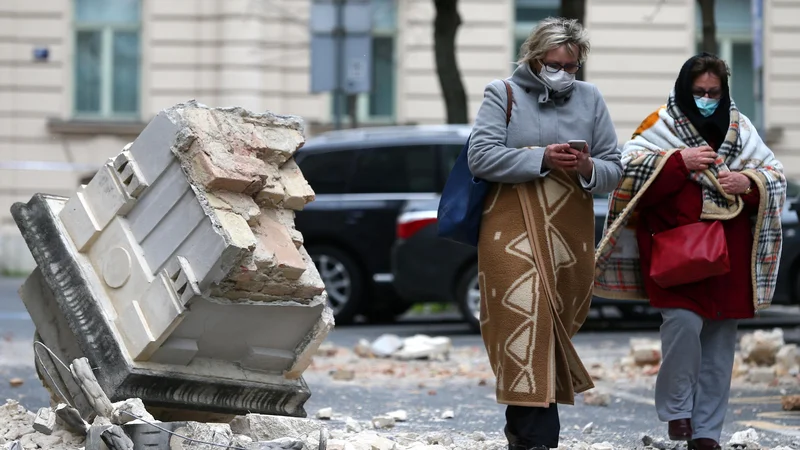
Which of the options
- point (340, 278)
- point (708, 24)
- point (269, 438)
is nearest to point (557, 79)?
point (269, 438)

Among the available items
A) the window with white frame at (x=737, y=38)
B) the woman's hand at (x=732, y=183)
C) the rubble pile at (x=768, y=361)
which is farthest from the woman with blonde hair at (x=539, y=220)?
the window with white frame at (x=737, y=38)

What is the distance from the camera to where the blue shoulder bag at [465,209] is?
18.0 ft

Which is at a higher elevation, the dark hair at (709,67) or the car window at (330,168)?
the dark hair at (709,67)

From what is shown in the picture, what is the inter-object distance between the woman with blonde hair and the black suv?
8193mm

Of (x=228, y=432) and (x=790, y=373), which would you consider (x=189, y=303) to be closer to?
(x=228, y=432)

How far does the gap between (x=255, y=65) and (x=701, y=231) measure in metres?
16.2

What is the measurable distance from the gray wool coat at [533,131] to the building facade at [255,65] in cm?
1612

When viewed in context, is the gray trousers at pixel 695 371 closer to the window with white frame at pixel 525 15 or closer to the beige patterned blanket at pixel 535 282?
the beige patterned blanket at pixel 535 282

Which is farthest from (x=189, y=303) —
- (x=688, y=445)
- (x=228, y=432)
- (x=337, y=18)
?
(x=337, y=18)

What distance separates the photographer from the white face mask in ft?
17.8

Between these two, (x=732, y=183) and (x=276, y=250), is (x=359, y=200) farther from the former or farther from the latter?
(x=276, y=250)

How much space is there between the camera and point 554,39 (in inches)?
213

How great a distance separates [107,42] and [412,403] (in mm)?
15955

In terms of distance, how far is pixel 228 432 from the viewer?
516 cm
